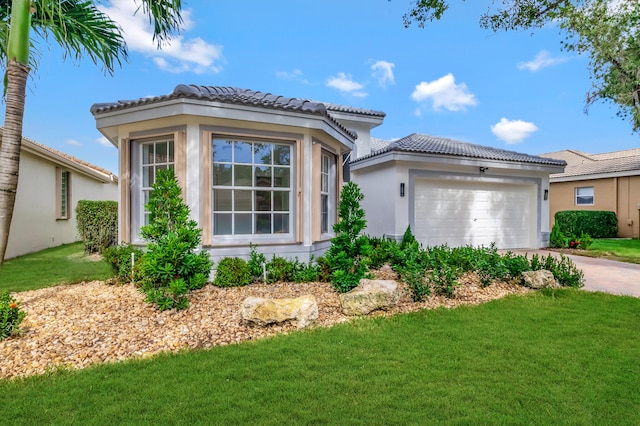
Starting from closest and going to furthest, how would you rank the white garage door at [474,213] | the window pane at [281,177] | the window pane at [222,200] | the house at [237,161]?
1. the house at [237,161]
2. the window pane at [222,200]
3. the window pane at [281,177]
4. the white garage door at [474,213]

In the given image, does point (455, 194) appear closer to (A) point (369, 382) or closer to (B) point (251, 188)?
(B) point (251, 188)

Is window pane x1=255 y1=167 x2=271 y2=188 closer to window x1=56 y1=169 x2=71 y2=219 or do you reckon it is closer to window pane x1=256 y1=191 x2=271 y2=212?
window pane x1=256 y1=191 x2=271 y2=212

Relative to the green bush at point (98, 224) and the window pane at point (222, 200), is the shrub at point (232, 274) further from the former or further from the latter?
the green bush at point (98, 224)

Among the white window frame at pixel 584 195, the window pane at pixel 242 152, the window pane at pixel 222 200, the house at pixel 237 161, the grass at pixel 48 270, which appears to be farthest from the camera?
the white window frame at pixel 584 195

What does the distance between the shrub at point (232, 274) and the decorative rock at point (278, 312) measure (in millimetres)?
1605

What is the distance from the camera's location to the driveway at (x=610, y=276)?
254 inches

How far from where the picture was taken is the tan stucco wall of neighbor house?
54.5ft

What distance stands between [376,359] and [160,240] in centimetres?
318

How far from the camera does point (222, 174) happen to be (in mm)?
6316

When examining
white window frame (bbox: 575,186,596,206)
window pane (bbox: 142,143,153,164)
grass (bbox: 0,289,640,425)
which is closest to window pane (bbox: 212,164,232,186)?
window pane (bbox: 142,143,153,164)

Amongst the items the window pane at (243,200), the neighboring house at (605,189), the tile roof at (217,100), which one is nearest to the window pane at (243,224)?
the window pane at (243,200)

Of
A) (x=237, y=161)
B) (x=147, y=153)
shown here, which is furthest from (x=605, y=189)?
(x=147, y=153)

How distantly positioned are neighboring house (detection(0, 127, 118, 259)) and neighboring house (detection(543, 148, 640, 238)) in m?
21.2

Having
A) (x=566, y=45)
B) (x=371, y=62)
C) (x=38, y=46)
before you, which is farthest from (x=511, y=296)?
(x=566, y=45)
